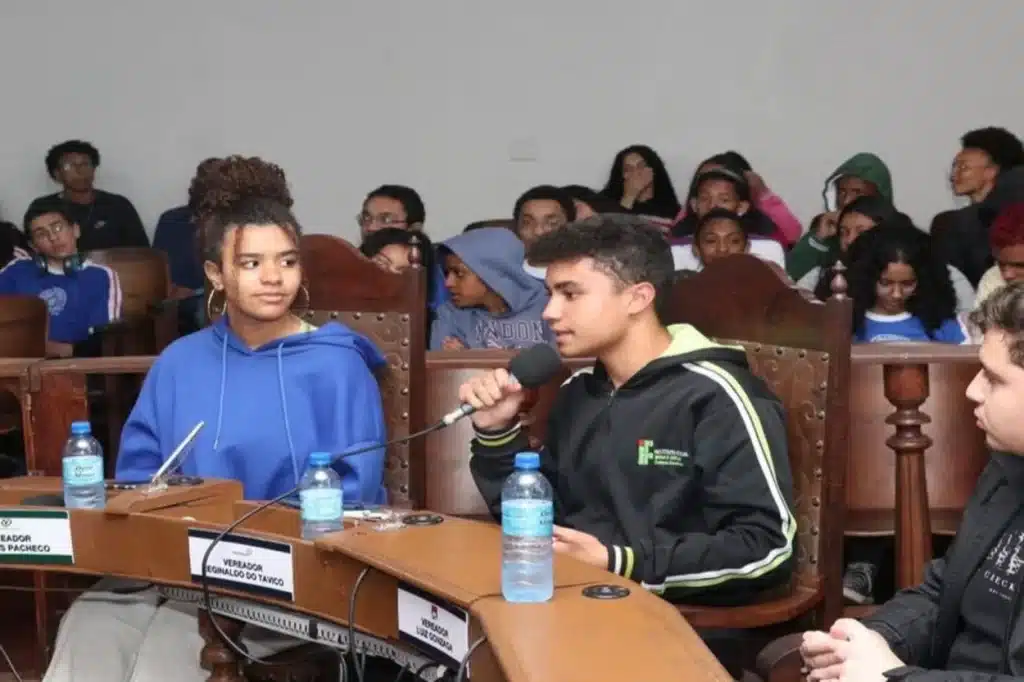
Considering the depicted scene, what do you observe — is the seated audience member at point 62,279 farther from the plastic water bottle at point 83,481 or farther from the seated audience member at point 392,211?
the plastic water bottle at point 83,481

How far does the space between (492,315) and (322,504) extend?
1998 mm

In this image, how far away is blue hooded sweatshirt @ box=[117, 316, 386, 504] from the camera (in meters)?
2.35

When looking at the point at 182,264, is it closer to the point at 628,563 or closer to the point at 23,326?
the point at 23,326

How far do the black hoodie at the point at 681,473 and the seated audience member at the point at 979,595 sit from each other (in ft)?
0.88

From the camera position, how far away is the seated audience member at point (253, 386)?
2344 mm

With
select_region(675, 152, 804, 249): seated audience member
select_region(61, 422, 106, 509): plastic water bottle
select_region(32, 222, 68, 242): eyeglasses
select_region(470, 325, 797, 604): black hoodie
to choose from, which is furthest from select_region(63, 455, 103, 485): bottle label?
select_region(675, 152, 804, 249): seated audience member

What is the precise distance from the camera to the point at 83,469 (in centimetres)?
203

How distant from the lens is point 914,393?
7.57 ft

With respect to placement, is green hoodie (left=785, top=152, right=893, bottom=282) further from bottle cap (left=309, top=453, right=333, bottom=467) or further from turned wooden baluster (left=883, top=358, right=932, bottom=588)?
bottle cap (left=309, top=453, right=333, bottom=467)

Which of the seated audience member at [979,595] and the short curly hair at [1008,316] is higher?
the short curly hair at [1008,316]

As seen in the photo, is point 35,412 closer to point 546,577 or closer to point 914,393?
point 546,577

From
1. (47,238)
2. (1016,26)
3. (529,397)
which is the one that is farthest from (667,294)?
→ (1016,26)

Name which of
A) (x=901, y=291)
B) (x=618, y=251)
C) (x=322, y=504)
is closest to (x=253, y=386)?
(x=322, y=504)

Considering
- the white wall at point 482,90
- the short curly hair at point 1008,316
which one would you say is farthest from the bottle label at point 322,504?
the white wall at point 482,90
